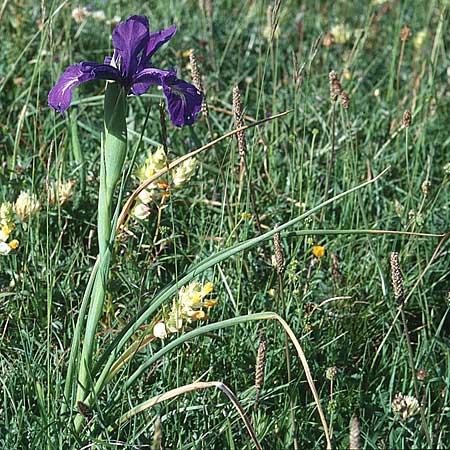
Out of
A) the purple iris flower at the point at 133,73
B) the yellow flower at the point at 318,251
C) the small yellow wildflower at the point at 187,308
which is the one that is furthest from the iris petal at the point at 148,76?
the yellow flower at the point at 318,251

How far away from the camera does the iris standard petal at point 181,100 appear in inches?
65.1

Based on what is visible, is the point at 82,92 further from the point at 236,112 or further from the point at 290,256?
the point at 236,112

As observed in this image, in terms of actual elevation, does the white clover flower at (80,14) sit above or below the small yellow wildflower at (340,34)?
above

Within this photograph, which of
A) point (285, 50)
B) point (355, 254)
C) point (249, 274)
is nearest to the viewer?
point (249, 274)

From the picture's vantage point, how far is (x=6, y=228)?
206 cm

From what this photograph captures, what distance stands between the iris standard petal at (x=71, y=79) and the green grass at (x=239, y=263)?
0.23 metres

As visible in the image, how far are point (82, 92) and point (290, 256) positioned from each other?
120cm

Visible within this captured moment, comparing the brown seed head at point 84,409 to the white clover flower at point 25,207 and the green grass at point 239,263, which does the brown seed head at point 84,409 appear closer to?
the green grass at point 239,263

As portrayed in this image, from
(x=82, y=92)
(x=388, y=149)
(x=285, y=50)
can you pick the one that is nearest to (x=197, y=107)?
(x=388, y=149)

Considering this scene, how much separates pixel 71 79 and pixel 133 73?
0.12 metres

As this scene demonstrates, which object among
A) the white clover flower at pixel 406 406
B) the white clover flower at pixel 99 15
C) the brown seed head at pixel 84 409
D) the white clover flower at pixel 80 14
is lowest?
the white clover flower at pixel 406 406

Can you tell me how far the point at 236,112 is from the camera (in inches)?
75.7

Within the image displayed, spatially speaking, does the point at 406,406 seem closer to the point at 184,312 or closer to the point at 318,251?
the point at 184,312

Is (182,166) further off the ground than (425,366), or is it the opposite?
(182,166)
